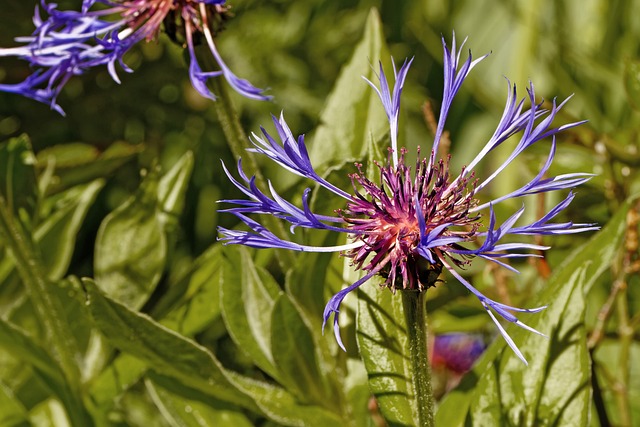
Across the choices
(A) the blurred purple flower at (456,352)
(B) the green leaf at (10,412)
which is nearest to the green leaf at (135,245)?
(B) the green leaf at (10,412)

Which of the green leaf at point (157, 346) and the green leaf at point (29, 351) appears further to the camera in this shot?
the green leaf at point (29, 351)

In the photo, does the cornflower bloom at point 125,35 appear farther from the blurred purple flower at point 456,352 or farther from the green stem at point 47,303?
the blurred purple flower at point 456,352

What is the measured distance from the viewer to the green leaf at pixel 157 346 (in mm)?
530

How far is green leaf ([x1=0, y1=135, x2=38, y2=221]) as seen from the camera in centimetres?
69

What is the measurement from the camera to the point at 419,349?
0.42 m

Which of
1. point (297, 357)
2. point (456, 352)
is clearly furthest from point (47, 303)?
point (456, 352)

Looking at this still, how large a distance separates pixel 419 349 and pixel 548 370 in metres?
0.11

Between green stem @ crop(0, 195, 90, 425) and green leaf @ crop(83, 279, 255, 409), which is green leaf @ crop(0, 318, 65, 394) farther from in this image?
green leaf @ crop(83, 279, 255, 409)

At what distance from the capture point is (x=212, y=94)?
561 mm

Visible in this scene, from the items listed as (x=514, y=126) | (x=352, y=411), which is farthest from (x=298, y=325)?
(x=514, y=126)

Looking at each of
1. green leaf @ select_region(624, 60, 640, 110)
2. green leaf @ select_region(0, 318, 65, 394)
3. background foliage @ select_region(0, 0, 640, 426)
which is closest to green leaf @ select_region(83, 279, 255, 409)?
background foliage @ select_region(0, 0, 640, 426)

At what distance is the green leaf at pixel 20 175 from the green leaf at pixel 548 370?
15.1 inches

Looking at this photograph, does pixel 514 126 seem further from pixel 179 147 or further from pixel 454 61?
pixel 179 147

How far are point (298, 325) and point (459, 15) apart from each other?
0.87m
